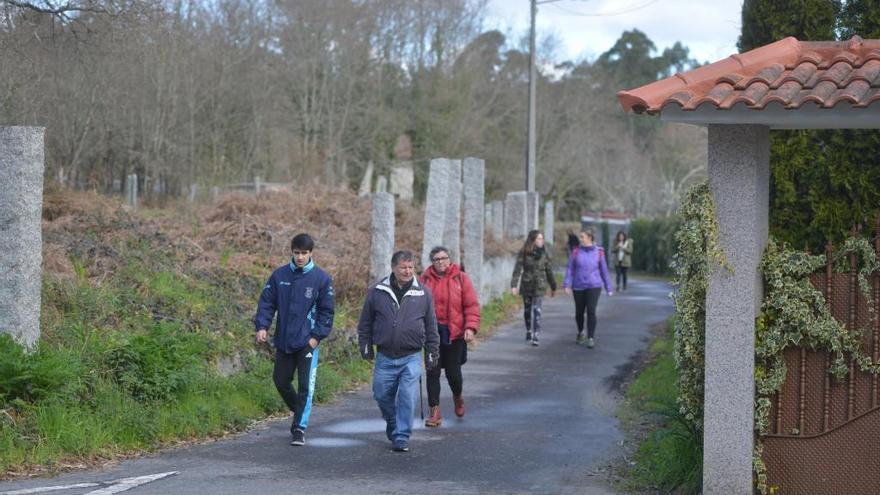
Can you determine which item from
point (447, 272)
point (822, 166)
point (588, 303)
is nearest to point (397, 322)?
point (447, 272)

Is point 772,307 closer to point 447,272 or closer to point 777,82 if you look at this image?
point 777,82

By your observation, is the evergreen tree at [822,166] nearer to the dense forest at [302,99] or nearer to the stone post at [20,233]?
the stone post at [20,233]

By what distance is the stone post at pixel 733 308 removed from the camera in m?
8.04

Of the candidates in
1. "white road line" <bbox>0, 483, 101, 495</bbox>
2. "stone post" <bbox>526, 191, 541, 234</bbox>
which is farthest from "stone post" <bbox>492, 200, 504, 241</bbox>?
"white road line" <bbox>0, 483, 101, 495</bbox>

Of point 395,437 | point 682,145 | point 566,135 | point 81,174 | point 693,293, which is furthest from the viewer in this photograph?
point 682,145

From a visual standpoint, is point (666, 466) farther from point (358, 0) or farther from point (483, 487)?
point (358, 0)

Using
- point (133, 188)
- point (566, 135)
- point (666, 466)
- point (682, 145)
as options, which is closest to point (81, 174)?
point (133, 188)

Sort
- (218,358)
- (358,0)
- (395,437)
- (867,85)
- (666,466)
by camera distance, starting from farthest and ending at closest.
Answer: (358,0) → (218,358) → (395,437) → (666,466) → (867,85)

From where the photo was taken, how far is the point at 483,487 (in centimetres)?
900

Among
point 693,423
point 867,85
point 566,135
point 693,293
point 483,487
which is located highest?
point 566,135

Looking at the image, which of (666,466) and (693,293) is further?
(666,466)

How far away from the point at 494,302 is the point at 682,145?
4224cm

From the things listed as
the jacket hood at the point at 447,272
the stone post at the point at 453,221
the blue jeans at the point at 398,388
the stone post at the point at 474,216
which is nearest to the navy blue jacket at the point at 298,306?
the blue jeans at the point at 398,388

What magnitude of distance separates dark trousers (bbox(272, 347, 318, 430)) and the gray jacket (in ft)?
1.68
